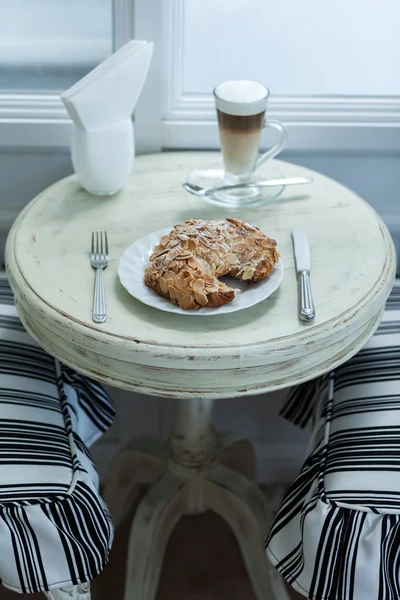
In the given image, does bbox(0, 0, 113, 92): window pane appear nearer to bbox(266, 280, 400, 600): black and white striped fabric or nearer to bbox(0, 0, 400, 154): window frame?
bbox(0, 0, 400, 154): window frame

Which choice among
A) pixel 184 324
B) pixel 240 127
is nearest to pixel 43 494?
pixel 184 324

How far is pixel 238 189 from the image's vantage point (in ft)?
3.92

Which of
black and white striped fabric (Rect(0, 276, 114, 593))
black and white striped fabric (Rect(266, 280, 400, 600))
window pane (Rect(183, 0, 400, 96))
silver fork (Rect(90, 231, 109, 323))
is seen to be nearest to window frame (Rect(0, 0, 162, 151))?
window pane (Rect(183, 0, 400, 96))

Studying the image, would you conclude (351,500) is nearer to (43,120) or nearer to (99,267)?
(99,267)

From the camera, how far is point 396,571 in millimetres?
917

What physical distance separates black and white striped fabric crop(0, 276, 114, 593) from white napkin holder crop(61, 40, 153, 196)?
32 centimetres

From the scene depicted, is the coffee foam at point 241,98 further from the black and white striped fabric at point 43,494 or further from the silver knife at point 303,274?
the black and white striped fabric at point 43,494

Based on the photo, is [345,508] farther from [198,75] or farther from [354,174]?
[198,75]

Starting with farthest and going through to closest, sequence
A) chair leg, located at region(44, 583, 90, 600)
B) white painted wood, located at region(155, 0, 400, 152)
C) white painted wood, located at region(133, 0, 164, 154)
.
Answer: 1. white painted wood, located at region(155, 0, 400, 152)
2. white painted wood, located at region(133, 0, 164, 154)
3. chair leg, located at region(44, 583, 90, 600)

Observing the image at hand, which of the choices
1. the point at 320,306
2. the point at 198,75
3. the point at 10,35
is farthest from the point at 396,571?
the point at 10,35

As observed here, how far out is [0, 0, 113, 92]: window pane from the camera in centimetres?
131

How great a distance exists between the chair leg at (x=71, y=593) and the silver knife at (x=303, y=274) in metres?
0.47

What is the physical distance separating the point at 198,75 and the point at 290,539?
2.87ft

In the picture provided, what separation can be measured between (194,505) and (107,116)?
0.72 meters
